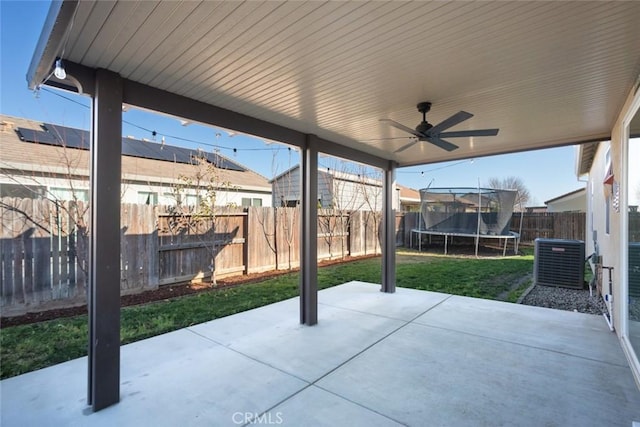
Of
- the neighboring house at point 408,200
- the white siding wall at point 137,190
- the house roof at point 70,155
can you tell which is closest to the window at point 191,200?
the white siding wall at point 137,190

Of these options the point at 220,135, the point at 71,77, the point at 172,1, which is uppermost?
the point at 220,135

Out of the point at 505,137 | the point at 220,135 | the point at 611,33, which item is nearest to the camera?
the point at 611,33

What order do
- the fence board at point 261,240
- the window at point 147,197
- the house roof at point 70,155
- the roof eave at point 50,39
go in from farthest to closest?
1. the window at point 147,197
2. the fence board at point 261,240
3. the house roof at point 70,155
4. the roof eave at point 50,39

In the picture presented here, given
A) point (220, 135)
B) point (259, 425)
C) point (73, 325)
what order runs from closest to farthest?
point (259, 425) → point (73, 325) → point (220, 135)

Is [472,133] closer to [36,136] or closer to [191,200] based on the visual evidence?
[191,200]

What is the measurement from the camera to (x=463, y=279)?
271 inches

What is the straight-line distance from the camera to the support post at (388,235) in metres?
5.62

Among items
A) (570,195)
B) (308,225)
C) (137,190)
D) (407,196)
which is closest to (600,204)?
(308,225)

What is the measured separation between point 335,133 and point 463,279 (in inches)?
188

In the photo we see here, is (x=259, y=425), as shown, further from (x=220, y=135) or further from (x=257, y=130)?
(x=220, y=135)

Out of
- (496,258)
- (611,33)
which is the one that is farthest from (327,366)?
(496,258)

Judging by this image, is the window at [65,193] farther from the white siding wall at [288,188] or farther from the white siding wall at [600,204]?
the white siding wall at [600,204]

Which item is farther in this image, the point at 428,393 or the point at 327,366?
the point at 327,366

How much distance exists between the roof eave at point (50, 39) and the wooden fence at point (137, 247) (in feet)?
9.75
